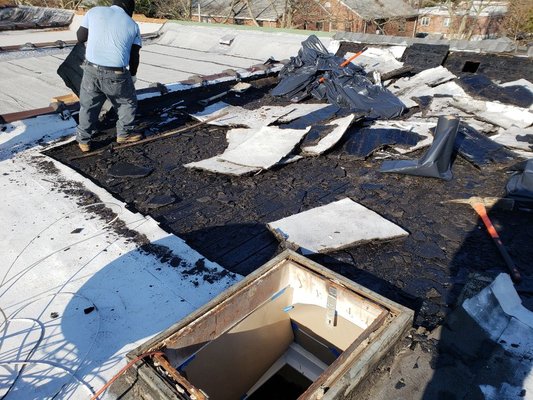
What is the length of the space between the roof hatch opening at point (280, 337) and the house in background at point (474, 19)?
3118cm

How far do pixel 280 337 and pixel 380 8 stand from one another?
3282cm

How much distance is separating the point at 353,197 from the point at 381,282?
50.0 inches

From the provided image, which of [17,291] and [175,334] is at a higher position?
[175,334]

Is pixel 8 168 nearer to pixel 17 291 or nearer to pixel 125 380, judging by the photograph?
pixel 17 291

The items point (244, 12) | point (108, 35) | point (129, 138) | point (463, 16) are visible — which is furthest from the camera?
point (244, 12)

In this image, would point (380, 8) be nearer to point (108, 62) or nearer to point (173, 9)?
point (173, 9)

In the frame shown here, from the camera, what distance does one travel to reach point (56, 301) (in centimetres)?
258

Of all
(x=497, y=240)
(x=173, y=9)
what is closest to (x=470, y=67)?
(x=497, y=240)

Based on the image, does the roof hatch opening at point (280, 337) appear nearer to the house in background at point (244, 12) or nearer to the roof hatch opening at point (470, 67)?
the roof hatch opening at point (470, 67)

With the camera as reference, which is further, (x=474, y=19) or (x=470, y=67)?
(x=474, y=19)

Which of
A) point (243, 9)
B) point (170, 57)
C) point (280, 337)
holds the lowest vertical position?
point (280, 337)

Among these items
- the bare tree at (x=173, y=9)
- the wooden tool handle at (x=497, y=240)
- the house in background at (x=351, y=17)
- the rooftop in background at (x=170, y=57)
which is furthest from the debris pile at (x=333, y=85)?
the bare tree at (x=173, y=9)

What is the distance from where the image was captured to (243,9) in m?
29.8

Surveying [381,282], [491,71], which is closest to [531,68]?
[491,71]
